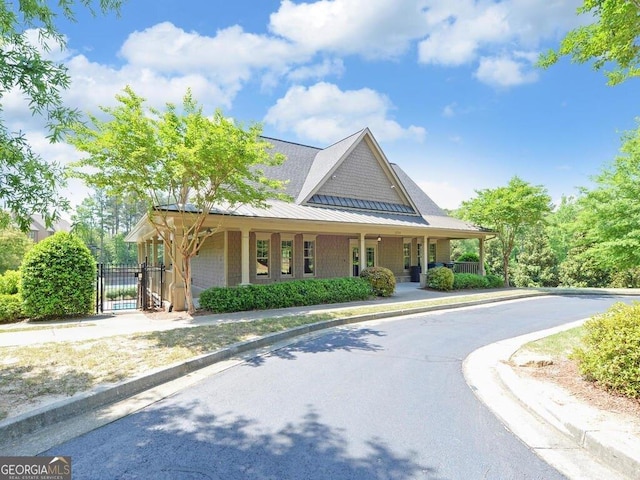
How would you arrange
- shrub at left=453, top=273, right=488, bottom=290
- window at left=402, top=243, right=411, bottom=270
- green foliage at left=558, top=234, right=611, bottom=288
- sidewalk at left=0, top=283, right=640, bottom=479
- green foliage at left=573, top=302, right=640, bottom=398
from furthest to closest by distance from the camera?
green foliage at left=558, top=234, right=611, bottom=288
window at left=402, top=243, right=411, bottom=270
shrub at left=453, top=273, right=488, bottom=290
green foliage at left=573, top=302, right=640, bottom=398
sidewalk at left=0, top=283, right=640, bottom=479

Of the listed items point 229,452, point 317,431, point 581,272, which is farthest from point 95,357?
point 581,272

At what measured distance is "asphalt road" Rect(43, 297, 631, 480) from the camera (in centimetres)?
282

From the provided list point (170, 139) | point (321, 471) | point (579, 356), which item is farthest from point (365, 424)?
point (170, 139)

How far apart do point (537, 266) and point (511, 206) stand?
22.1 meters

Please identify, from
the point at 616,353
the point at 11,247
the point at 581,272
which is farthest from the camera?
the point at 581,272

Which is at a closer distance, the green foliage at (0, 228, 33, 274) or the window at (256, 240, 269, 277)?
the window at (256, 240, 269, 277)

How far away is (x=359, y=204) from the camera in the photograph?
60.8 feet

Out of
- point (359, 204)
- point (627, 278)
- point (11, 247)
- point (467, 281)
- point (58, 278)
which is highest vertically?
point (359, 204)

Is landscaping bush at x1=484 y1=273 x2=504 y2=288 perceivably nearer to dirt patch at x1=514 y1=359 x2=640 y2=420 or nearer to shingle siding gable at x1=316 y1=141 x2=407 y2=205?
shingle siding gable at x1=316 y1=141 x2=407 y2=205

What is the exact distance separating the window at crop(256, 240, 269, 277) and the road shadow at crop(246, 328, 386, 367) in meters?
7.95

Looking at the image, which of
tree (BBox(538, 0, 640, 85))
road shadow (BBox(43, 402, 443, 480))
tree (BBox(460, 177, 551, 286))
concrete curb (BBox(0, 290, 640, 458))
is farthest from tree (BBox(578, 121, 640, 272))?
road shadow (BBox(43, 402, 443, 480))

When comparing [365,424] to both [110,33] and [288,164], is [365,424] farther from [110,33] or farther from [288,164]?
Answer: [288,164]

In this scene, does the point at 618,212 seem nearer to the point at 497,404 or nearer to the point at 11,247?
the point at 497,404

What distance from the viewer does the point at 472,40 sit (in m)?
10.2
